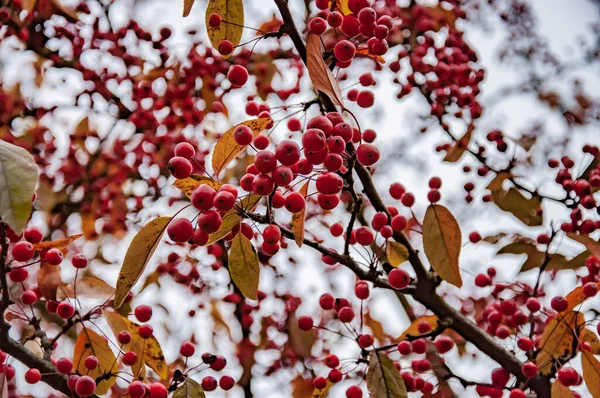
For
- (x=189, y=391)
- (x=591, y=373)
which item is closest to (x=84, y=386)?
(x=189, y=391)

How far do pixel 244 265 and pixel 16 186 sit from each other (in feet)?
1.99

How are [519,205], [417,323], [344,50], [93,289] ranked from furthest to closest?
[519,205], [417,323], [93,289], [344,50]

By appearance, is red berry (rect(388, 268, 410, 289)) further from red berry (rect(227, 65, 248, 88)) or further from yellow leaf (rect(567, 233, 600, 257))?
red berry (rect(227, 65, 248, 88))

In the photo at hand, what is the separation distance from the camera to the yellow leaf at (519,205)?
7.61 feet

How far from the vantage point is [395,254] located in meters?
1.82

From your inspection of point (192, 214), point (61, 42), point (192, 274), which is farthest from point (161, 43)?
point (192, 214)

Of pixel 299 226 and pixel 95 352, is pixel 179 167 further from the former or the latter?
pixel 95 352

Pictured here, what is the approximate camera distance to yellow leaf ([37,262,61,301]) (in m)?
1.66

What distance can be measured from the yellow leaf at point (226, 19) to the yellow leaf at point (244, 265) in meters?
0.60

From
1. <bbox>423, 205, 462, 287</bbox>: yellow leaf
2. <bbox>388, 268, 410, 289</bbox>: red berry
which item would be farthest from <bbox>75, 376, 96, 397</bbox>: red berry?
<bbox>423, 205, 462, 287</bbox>: yellow leaf

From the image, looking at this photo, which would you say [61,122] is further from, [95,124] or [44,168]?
[44,168]

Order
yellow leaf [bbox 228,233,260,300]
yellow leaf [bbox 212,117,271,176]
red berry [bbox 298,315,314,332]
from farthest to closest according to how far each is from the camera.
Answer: red berry [bbox 298,315,314,332] → yellow leaf [bbox 228,233,260,300] → yellow leaf [bbox 212,117,271,176]

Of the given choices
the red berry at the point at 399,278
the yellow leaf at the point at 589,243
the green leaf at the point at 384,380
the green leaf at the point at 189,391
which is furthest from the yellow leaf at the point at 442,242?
the green leaf at the point at 189,391

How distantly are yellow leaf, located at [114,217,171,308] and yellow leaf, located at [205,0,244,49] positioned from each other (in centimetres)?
62
